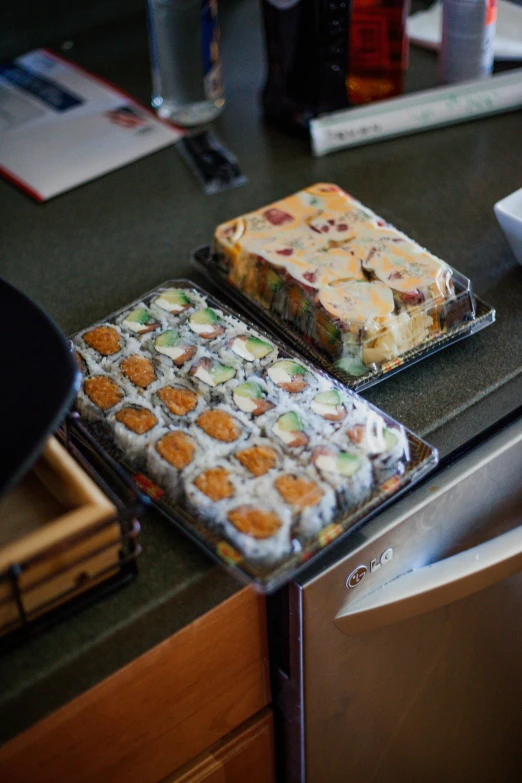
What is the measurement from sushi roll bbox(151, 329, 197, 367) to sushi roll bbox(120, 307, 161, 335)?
17 mm

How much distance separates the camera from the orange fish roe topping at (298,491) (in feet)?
1.97

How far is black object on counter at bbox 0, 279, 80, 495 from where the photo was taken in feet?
1.70

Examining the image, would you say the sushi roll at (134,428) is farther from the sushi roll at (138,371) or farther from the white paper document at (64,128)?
the white paper document at (64,128)

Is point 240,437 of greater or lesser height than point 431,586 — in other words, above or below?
above

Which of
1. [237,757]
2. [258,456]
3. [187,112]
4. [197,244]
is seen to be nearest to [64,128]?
[187,112]

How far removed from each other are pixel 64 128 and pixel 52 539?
0.76m

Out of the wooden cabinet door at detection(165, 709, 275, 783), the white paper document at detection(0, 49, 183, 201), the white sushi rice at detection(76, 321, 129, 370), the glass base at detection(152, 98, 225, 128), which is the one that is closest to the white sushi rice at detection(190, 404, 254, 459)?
the white sushi rice at detection(76, 321, 129, 370)

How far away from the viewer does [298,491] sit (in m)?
0.61

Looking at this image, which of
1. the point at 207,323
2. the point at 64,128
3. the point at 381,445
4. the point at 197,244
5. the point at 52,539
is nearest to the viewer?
the point at 52,539

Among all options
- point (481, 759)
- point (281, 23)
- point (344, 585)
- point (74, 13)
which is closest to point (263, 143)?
point (281, 23)

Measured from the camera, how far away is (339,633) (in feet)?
2.36

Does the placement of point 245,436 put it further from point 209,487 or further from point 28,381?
point 28,381

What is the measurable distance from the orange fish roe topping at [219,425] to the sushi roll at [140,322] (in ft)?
0.40

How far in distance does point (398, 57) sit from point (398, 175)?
0.18 m
